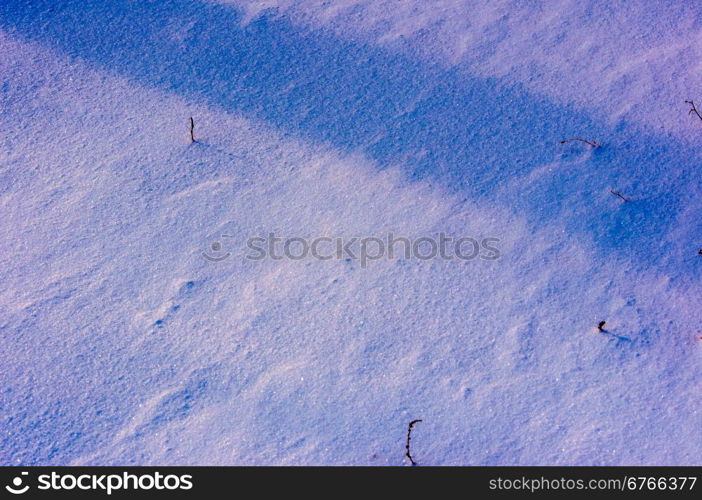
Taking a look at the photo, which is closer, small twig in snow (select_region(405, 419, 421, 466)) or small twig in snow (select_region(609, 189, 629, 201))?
small twig in snow (select_region(405, 419, 421, 466))

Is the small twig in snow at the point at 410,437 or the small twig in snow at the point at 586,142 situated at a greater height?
the small twig in snow at the point at 586,142

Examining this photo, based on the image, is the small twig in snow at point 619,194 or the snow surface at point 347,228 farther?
the small twig in snow at point 619,194

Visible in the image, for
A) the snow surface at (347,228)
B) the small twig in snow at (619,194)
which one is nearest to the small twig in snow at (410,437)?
the snow surface at (347,228)

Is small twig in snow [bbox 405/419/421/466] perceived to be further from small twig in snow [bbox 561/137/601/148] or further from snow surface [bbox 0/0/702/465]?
small twig in snow [bbox 561/137/601/148]

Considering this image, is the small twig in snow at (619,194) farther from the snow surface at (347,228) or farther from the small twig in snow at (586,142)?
the small twig in snow at (586,142)

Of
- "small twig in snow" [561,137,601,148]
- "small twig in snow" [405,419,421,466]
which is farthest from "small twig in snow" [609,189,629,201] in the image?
"small twig in snow" [405,419,421,466]

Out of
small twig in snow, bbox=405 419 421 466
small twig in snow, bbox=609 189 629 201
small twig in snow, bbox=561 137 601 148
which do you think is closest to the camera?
small twig in snow, bbox=405 419 421 466

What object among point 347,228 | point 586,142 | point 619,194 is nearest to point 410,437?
point 347,228

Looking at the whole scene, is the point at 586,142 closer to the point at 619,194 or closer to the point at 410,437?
the point at 619,194

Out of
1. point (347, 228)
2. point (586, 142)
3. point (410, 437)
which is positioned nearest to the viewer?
point (410, 437)

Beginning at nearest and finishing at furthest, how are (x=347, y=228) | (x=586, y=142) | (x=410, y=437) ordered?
(x=410, y=437) < (x=347, y=228) < (x=586, y=142)
